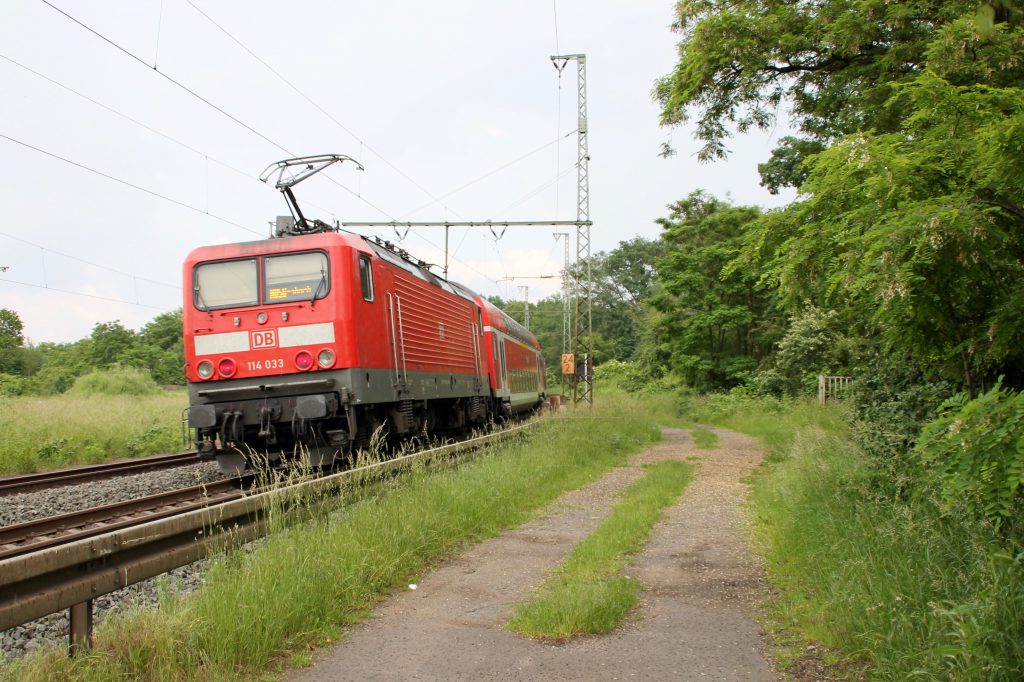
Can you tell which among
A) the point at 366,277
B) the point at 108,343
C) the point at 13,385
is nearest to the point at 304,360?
the point at 366,277

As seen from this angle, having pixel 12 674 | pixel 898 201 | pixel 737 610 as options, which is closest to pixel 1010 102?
pixel 898 201

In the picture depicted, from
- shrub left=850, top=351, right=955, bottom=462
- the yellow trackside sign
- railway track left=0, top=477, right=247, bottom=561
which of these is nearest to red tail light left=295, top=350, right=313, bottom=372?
railway track left=0, top=477, right=247, bottom=561

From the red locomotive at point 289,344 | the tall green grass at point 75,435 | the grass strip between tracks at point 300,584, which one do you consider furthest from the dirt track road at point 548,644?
the tall green grass at point 75,435

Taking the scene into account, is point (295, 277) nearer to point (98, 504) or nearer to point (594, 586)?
point (98, 504)

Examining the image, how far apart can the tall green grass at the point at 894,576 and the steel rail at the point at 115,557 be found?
3.89 m

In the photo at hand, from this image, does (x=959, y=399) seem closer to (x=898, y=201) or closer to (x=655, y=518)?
(x=898, y=201)

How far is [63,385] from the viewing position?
45.6m

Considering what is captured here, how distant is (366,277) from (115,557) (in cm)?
623

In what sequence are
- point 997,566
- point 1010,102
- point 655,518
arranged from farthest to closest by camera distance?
point 655,518 < point 1010,102 < point 997,566

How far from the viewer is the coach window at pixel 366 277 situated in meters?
9.84

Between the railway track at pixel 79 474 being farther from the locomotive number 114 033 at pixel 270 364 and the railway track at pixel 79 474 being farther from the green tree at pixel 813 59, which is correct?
the green tree at pixel 813 59

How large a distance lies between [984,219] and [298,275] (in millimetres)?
7886

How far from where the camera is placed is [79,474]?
11.6m

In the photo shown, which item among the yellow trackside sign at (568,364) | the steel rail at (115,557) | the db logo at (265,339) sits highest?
the db logo at (265,339)
